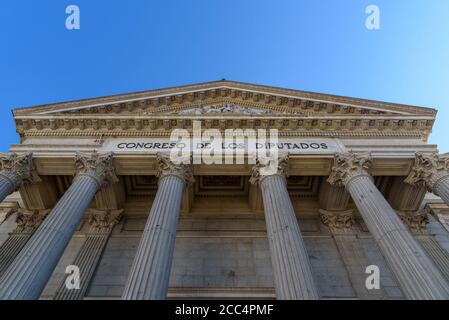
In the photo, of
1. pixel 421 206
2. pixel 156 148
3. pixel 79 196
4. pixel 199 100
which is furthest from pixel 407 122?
pixel 79 196

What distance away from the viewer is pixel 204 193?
19906 millimetres

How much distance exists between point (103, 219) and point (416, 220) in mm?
17099

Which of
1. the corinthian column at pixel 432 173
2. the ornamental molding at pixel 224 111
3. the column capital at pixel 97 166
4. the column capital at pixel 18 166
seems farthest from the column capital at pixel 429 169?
the column capital at pixel 18 166

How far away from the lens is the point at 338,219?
18172mm

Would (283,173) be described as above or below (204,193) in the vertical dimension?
below

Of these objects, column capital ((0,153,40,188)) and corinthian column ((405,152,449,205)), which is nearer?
corinthian column ((405,152,449,205))

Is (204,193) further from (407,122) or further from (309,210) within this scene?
(407,122)

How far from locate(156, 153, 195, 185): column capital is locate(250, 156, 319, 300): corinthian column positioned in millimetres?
3074

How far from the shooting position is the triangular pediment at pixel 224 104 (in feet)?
59.1

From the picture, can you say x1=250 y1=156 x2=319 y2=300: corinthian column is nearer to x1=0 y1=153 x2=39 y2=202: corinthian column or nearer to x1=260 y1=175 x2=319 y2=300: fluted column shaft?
x1=260 y1=175 x2=319 y2=300: fluted column shaft

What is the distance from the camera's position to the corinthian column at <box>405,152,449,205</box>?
1428 centimetres

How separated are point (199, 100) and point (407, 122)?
11583mm

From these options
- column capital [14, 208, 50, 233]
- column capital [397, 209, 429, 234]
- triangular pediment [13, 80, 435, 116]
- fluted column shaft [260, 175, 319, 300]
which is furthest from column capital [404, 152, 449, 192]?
column capital [14, 208, 50, 233]

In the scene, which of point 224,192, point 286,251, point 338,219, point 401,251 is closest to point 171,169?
point 224,192
